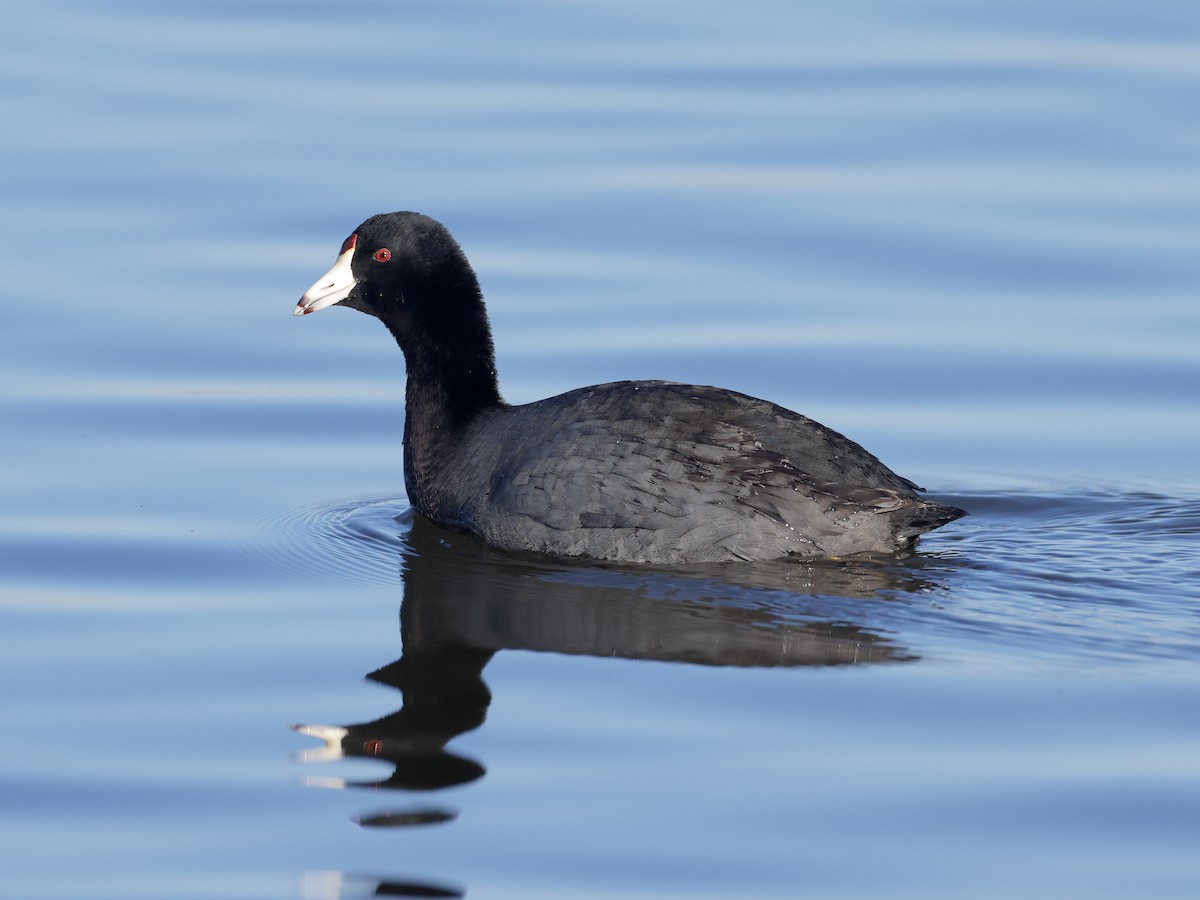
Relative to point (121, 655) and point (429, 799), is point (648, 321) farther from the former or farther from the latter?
point (429, 799)

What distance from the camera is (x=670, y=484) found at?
8.45 meters

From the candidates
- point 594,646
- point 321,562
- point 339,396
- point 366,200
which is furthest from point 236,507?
point 366,200

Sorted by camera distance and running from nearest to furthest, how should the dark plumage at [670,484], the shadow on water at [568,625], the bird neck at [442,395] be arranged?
the shadow on water at [568,625] < the dark plumage at [670,484] < the bird neck at [442,395]

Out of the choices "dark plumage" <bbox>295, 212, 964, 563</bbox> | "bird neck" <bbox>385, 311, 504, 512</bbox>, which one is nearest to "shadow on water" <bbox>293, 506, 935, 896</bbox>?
"dark plumage" <bbox>295, 212, 964, 563</bbox>

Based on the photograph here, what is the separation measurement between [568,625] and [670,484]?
965 mm

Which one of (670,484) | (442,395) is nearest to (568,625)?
(670,484)

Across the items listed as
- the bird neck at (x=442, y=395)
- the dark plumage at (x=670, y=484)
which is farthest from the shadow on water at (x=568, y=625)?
the bird neck at (x=442, y=395)

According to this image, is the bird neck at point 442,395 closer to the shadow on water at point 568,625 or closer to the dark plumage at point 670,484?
the dark plumage at point 670,484

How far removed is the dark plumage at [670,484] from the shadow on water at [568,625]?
0.37ft

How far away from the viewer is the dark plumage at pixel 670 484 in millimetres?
8406

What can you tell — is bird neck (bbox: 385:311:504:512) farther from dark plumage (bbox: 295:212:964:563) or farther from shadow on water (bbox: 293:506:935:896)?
shadow on water (bbox: 293:506:935:896)

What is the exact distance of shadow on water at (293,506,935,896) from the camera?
666 centimetres

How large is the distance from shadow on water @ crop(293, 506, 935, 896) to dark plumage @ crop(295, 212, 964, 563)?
0.37 feet

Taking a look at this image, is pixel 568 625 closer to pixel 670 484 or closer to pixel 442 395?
pixel 670 484
